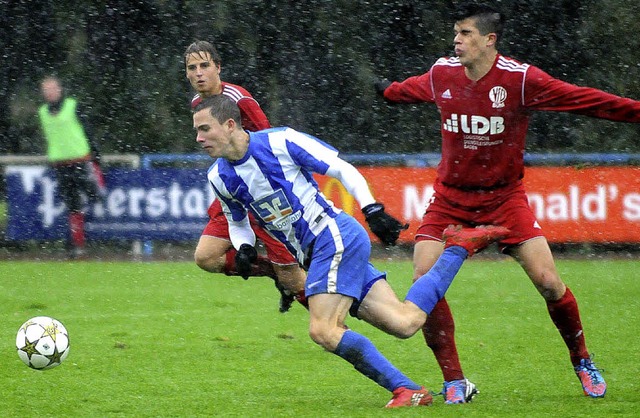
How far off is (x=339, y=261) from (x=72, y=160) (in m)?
7.96

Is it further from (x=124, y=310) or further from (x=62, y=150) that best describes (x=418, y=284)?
(x=62, y=150)

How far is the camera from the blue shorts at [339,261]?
530cm

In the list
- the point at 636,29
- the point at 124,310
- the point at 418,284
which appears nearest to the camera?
the point at 418,284

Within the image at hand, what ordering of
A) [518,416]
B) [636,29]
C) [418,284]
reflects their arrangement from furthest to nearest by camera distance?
[636,29]
[418,284]
[518,416]

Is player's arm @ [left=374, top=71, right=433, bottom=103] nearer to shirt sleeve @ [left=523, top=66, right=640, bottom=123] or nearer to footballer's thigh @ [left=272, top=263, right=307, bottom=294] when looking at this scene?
shirt sleeve @ [left=523, top=66, right=640, bottom=123]

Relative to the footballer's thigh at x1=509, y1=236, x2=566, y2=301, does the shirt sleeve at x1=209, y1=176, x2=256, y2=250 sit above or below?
above

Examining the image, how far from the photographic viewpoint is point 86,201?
12703mm

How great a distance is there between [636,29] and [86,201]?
299 inches

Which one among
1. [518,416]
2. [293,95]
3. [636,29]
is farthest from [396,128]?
[518,416]

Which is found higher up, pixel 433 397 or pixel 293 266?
pixel 293 266

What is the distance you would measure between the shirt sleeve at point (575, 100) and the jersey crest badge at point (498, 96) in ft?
0.35

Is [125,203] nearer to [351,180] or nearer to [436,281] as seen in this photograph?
[436,281]

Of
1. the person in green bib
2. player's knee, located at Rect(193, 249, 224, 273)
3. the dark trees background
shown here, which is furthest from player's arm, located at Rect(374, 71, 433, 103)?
the dark trees background

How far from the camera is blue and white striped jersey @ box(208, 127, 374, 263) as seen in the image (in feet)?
17.4
